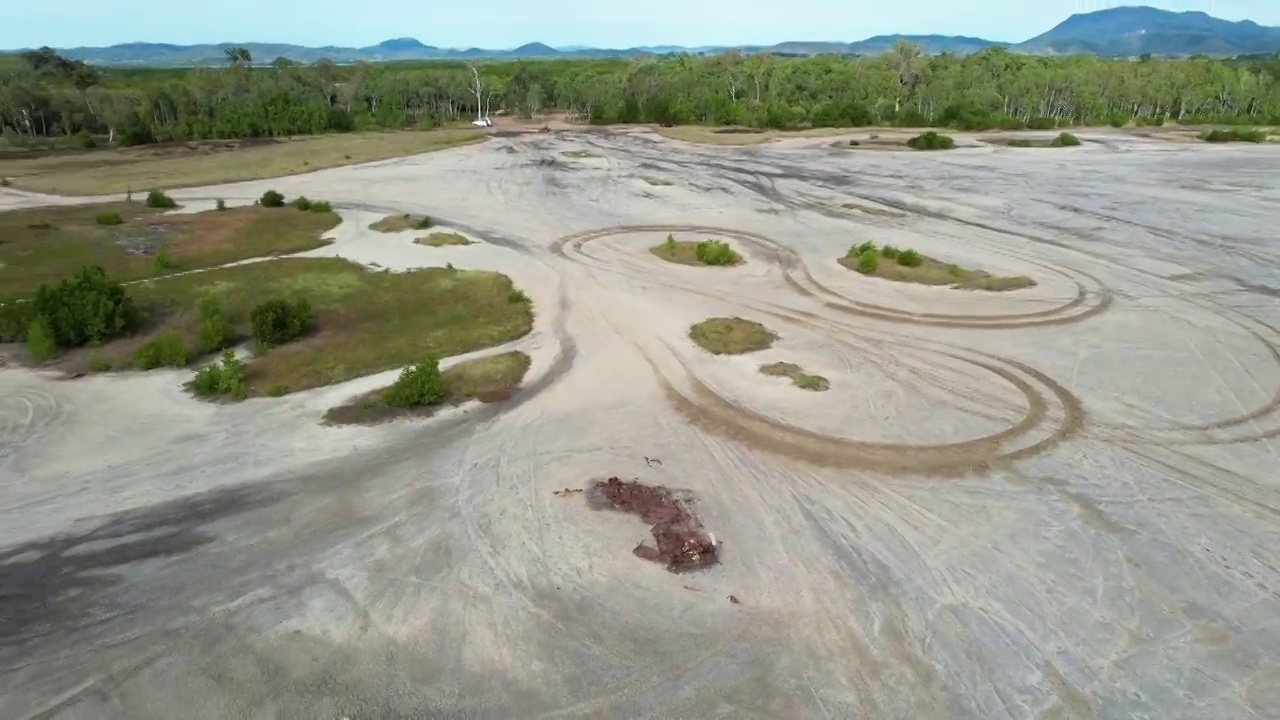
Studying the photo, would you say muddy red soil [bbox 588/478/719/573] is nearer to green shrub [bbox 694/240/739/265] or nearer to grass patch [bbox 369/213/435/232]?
green shrub [bbox 694/240/739/265]

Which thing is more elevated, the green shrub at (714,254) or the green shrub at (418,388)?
the green shrub at (714,254)

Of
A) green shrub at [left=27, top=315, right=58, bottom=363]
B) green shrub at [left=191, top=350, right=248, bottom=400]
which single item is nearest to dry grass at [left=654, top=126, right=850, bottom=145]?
green shrub at [left=27, top=315, right=58, bottom=363]

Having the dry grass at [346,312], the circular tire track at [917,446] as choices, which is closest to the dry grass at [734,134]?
the dry grass at [346,312]

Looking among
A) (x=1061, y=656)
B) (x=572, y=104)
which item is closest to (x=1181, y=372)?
(x=1061, y=656)

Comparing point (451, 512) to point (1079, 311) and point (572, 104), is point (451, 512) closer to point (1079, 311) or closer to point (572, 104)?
point (1079, 311)

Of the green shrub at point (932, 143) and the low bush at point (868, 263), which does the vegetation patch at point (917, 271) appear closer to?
the low bush at point (868, 263)

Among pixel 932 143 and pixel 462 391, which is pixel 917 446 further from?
pixel 932 143

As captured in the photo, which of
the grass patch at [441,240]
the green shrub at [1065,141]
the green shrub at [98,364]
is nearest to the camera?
the green shrub at [98,364]
